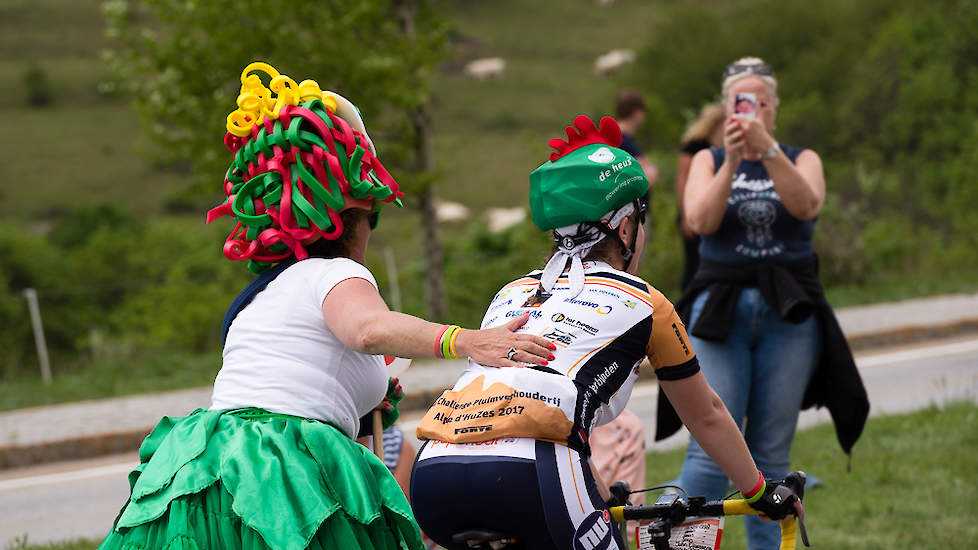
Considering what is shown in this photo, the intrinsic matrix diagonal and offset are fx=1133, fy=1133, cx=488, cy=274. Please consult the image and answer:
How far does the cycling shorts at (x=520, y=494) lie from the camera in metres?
2.59

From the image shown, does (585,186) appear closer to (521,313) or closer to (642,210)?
(642,210)

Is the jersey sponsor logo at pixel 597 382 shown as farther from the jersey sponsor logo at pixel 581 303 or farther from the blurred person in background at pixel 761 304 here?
the blurred person in background at pixel 761 304

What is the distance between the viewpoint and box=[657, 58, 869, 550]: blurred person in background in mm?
4418

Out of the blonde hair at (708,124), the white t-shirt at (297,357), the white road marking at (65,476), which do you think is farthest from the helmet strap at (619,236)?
the white road marking at (65,476)

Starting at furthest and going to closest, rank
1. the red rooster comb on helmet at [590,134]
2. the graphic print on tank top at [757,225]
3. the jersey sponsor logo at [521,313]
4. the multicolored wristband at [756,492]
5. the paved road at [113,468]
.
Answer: the paved road at [113,468] < the graphic print on tank top at [757,225] < the red rooster comb on helmet at [590,134] < the multicolored wristband at [756,492] < the jersey sponsor logo at [521,313]

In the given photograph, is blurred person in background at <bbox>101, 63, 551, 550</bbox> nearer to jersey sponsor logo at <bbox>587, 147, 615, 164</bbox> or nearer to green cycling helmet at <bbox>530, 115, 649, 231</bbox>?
green cycling helmet at <bbox>530, 115, 649, 231</bbox>

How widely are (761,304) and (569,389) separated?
81.1 inches

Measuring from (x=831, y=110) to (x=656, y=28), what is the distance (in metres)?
17.0

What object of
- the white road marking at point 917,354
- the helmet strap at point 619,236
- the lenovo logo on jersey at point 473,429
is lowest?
the white road marking at point 917,354

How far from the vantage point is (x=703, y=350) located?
→ 179 inches

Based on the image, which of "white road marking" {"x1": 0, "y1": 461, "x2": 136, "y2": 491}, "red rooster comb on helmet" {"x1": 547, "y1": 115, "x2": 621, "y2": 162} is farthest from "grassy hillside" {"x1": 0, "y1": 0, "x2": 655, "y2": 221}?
"red rooster comb on helmet" {"x1": 547, "y1": 115, "x2": 621, "y2": 162}

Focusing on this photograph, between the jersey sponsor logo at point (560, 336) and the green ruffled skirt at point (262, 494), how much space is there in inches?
21.8

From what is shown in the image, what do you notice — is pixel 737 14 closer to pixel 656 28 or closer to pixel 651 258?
pixel 656 28

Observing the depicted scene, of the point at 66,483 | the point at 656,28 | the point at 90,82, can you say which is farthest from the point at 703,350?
the point at 90,82
